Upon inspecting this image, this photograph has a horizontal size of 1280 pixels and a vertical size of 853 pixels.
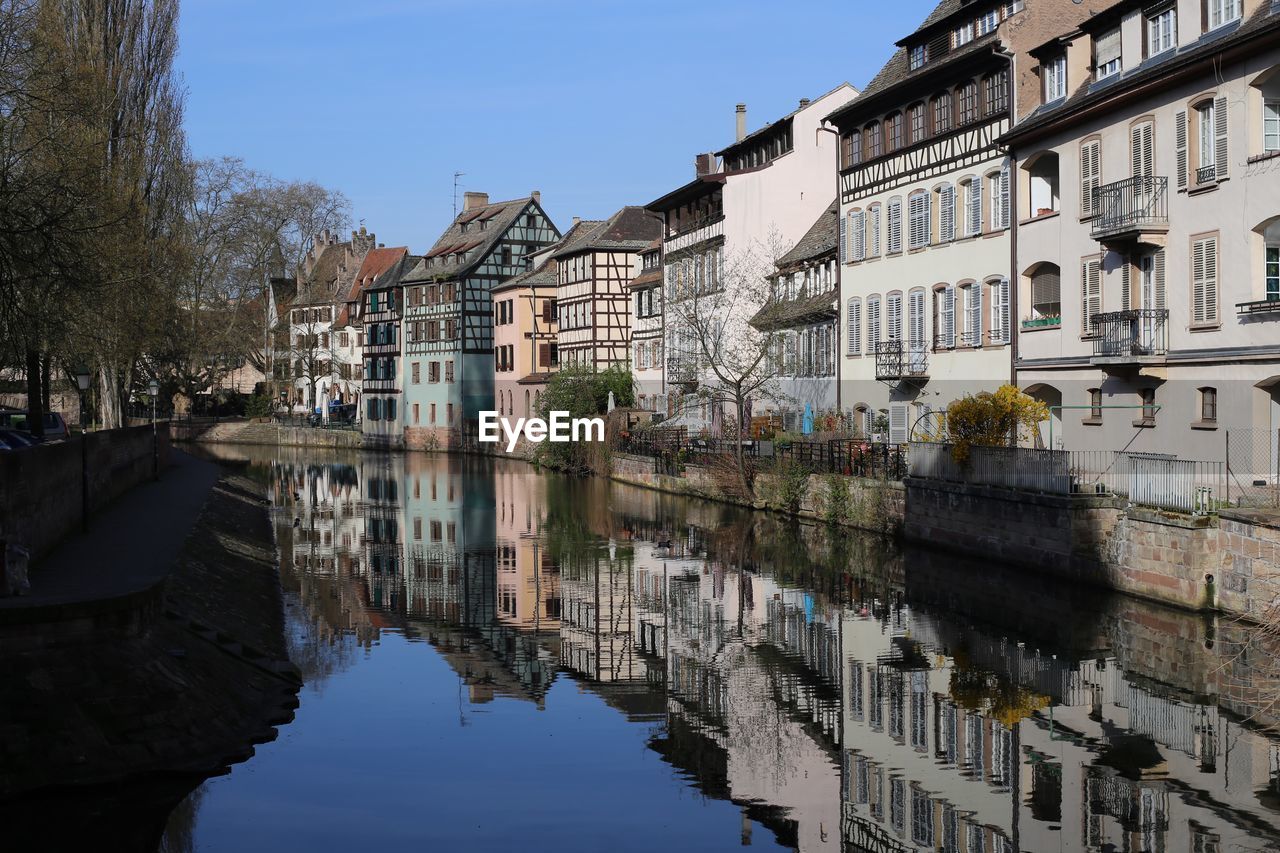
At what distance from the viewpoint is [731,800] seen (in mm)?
14094

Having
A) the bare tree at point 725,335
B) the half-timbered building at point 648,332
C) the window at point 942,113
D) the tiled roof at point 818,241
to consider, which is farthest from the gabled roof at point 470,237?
the window at point 942,113

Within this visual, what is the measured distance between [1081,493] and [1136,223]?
576 cm

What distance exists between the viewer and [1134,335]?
2812 cm

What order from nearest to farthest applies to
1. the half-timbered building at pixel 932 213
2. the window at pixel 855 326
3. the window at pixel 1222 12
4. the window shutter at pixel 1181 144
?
the window at pixel 1222 12 < the window shutter at pixel 1181 144 < the half-timbered building at pixel 932 213 < the window at pixel 855 326

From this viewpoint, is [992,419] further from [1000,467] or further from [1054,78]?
[1054,78]

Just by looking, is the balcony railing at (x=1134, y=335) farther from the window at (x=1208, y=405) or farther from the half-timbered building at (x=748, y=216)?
the half-timbered building at (x=748, y=216)

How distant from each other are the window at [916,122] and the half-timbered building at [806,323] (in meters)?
5.57

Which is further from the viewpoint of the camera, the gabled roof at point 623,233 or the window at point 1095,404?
the gabled roof at point 623,233

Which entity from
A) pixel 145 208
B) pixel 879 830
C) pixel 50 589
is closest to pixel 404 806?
pixel 879 830

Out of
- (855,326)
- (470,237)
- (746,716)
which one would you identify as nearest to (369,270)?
(470,237)

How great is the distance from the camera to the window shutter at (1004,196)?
113 feet

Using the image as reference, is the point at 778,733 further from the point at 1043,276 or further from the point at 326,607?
the point at 1043,276

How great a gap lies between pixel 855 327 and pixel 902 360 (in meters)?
4.01

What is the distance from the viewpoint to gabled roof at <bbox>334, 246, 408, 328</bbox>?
103438 millimetres
